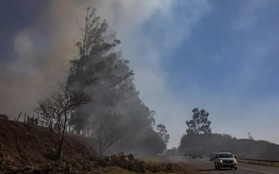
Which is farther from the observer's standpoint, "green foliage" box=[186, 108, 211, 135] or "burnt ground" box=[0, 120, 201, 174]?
"green foliage" box=[186, 108, 211, 135]

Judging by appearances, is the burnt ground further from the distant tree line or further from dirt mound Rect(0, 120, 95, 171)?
the distant tree line

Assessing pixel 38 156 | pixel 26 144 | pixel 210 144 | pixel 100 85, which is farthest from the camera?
pixel 210 144

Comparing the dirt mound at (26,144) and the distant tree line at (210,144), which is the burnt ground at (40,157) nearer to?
the dirt mound at (26,144)

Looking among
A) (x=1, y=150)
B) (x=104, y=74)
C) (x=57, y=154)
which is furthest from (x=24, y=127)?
(x=104, y=74)

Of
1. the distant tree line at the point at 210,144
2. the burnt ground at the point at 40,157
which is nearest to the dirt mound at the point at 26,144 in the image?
the burnt ground at the point at 40,157

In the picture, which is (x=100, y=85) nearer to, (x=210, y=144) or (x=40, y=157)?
(x=40, y=157)

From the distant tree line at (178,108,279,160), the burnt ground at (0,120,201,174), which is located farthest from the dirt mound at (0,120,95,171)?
the distant tree line at (178,108,279,160)

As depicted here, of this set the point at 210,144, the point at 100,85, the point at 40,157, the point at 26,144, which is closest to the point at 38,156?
the point at 40,157

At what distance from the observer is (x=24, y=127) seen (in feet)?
146

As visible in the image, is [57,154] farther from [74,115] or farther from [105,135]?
[105,135]

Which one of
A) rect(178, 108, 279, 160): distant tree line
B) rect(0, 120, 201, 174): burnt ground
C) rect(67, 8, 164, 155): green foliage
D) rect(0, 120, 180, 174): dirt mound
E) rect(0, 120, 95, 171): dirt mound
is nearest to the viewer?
rect(0, 120, 201, 174): burnt ground

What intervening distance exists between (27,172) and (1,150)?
8.31m

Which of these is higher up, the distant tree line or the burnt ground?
the distant tree line

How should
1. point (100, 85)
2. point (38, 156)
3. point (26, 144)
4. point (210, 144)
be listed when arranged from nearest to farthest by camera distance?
1. point (38, 156)
2. point (26, 144)
3. point (100, 85)
4. point (210, 144)
